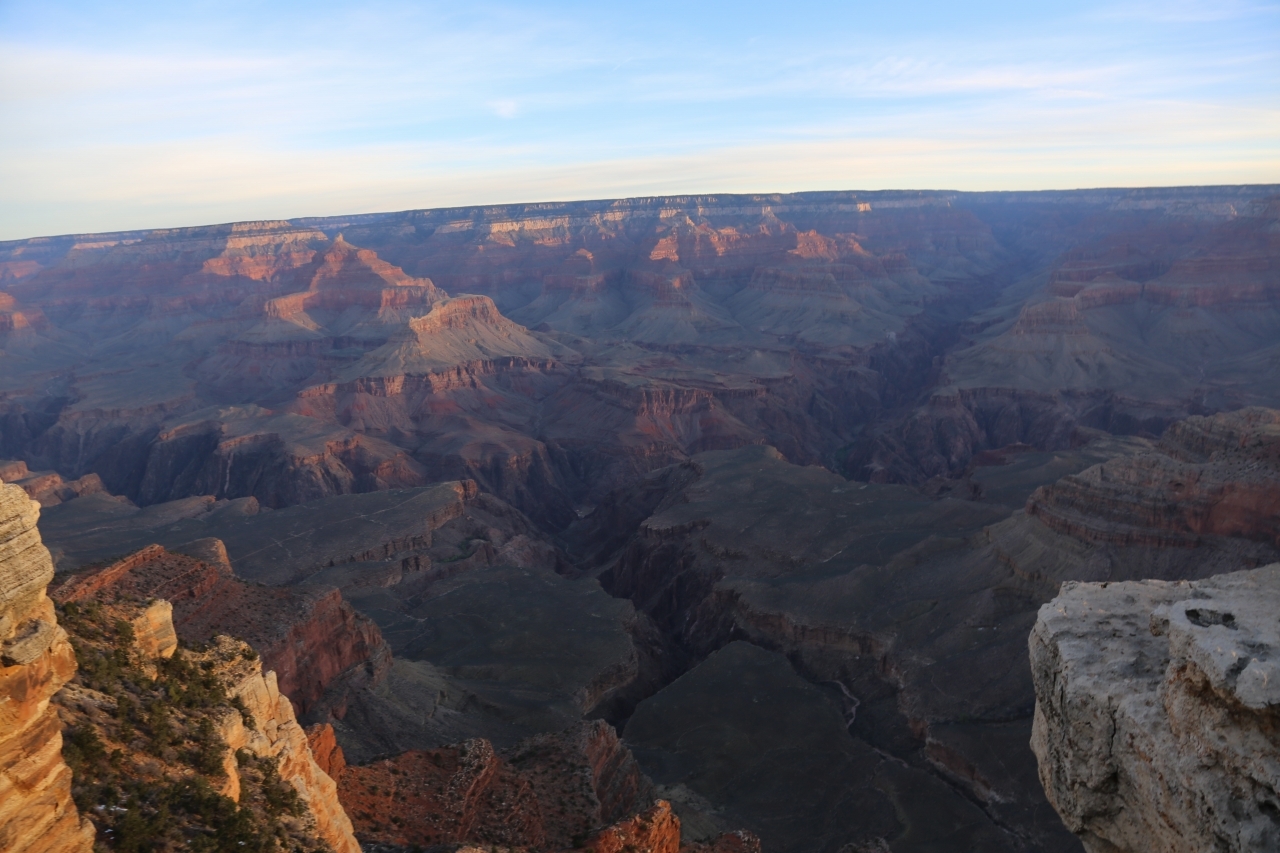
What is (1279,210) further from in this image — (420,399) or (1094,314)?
(420,399)

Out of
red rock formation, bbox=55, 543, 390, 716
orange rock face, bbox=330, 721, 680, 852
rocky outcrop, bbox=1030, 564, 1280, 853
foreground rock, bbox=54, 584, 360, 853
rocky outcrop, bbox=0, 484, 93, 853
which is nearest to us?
rocky outcrop, bbox=0, 484, 93, 853

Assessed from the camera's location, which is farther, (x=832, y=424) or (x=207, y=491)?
(x=832, y=424)

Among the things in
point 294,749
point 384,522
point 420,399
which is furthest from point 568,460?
point 294,749

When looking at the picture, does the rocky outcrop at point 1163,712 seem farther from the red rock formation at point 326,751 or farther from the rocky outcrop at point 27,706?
the red rock formation at point 326,751

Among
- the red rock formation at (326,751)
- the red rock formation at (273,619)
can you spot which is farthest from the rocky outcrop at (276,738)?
the red rock formation at (273,619)

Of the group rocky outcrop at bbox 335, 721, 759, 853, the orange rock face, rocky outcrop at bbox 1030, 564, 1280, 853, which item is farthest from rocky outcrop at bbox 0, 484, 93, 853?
rocky outcrop at bbox 1030, 564, 1280, 853

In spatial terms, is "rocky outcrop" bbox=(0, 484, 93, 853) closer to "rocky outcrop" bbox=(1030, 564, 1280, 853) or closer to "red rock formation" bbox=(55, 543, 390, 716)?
"rocky outcrop" bbox=(1030, 564, 1280, 853)
